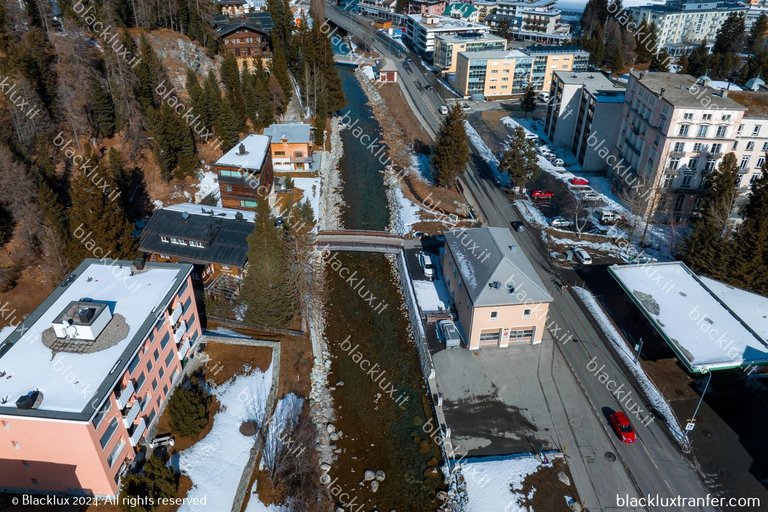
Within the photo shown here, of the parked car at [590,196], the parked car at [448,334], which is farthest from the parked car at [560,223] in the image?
the parked car at [448,334]

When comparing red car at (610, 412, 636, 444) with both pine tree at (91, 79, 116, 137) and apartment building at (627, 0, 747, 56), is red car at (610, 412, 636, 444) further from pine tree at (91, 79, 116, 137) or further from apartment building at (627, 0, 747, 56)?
apartment building at (627, 0, 747, 56)

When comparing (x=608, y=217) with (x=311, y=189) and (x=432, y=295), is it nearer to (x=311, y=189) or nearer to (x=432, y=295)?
(x=432, y=295)

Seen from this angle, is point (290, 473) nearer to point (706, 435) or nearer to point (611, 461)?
point (611, 461)

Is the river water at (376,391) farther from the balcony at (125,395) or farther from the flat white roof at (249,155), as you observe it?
the balcony at (125,395)

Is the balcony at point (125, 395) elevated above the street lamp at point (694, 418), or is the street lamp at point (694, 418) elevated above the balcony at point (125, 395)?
the balcony at point (125, 395)

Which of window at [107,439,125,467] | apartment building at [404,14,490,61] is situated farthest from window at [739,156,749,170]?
apartment building at [404,14,490,61]

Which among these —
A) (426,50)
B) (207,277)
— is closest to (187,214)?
(207,277)
